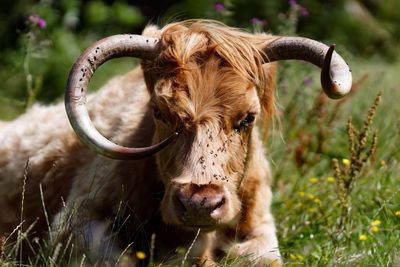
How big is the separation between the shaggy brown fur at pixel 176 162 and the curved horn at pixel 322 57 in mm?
128

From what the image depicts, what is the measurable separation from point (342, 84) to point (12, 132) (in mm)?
2994

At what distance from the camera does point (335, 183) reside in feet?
22.0

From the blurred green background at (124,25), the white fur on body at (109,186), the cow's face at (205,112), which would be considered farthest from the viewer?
the blurred green background at (124,25)

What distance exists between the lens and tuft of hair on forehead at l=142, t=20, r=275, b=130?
520 cm

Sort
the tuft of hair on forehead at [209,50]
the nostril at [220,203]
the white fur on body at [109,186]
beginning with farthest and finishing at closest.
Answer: the white fur on body at [109,186] < the tuft of hair on forehead at [209,50] < the nostril at [220,203]

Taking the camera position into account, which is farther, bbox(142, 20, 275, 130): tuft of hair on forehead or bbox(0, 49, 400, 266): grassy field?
bbox(0, 49, 400, 266): grassy field

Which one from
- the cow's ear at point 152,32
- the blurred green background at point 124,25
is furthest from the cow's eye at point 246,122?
the blurred green background at point 124,25

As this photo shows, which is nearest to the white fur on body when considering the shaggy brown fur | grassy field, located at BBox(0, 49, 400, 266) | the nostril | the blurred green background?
the shaggy brown fur

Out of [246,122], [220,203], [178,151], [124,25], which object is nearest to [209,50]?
[246,122]

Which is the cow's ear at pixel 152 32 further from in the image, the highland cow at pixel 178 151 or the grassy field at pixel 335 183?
the grassy field at pixel 335 183

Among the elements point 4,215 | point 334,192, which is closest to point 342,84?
point 334,192

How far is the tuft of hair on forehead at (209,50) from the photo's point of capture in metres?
5.20

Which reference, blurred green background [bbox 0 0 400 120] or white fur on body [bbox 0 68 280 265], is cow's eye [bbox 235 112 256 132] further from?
blurred green background [bbox 0 0 400 120]

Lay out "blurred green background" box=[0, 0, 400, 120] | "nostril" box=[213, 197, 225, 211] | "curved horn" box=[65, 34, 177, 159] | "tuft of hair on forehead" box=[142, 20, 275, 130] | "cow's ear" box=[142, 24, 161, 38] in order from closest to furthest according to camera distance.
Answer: "curved horn" box=[65, 34, 177, 159] → "nostril" box=[213, 197, 225, 211] → "tuft of hair on forehead" box=[142, 20, 275, 130] → "cow's ear" box=[142, 24, 161, 38] → "blurred green background" box=[0, 0, 400, 120]
